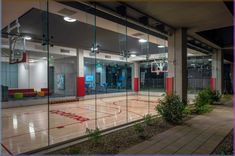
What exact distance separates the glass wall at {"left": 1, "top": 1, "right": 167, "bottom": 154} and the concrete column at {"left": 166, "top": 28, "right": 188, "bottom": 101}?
907mm

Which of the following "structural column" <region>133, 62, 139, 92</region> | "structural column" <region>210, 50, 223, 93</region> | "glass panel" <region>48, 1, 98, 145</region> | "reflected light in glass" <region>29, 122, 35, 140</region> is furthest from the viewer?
"structural column" <region>133, 62, 139, 92</region>

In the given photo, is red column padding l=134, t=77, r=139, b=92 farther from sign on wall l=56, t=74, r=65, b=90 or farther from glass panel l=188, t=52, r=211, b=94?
sign on wall l=56, t=74, r=65, b=90

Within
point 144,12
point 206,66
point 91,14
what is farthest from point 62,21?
point 206,66

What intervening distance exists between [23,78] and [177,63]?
10314 millimetres

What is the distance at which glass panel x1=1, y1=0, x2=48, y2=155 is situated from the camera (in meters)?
4.53

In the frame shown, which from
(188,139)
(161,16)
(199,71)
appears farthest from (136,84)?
(188,139)

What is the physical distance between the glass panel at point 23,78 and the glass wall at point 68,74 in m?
0.02

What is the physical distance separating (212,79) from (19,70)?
13031 millimetres

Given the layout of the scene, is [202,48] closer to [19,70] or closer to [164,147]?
[164,147]

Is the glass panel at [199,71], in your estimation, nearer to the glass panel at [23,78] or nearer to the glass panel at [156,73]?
the glass panel at [156,73]

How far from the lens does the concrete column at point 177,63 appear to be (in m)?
7.29

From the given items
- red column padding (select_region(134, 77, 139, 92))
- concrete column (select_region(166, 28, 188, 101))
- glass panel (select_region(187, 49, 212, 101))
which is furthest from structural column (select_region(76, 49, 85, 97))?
glass panel (select_region(187, 49, 212, 101))

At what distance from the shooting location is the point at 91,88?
14.3 meters

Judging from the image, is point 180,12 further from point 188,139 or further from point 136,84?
point 136,84
